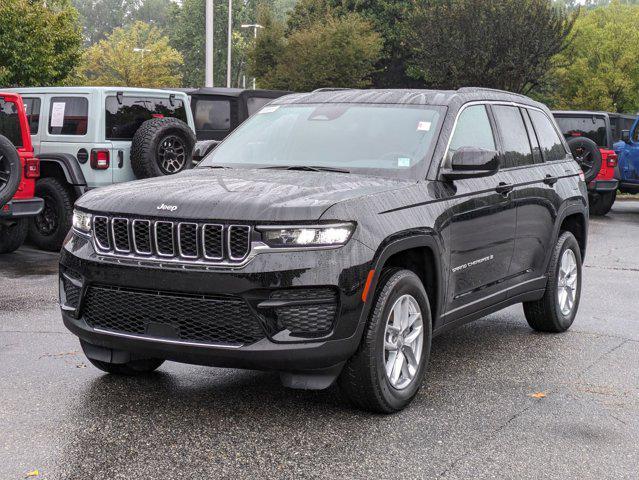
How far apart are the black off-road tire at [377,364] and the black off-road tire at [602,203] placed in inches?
556

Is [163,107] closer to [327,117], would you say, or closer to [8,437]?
[327,117]

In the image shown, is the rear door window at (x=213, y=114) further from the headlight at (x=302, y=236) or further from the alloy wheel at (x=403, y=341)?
the headlight at (x=302, y=236)

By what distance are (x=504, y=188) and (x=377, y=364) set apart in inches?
76.2

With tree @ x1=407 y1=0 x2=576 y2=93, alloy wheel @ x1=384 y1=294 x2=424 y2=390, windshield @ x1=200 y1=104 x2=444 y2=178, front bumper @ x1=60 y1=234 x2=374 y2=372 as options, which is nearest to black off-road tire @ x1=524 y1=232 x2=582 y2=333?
windshield @ x1=200 y1=104 x2=444 y2=178

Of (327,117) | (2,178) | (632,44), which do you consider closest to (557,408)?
(327,117)

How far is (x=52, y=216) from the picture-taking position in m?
11.8

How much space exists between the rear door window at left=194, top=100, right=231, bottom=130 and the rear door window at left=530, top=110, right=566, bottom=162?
876 centimetres

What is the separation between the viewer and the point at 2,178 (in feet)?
33.0

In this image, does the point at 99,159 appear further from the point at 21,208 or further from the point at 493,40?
the point at 493,40

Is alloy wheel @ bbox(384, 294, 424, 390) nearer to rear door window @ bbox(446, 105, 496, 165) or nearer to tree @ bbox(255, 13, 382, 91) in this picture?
rear door window @ bbox(446, 105, 496, 165)

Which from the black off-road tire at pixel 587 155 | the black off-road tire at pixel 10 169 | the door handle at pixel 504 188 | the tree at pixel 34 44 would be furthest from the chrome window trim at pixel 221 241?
the tree at pixel 34 44

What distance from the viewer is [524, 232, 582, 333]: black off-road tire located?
718 centimetres

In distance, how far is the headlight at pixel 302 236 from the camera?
182 inches

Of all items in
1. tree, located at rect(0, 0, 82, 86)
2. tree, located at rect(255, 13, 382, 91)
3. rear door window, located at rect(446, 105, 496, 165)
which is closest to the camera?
rear door window, located at rect(446, 105, 496, 165)
